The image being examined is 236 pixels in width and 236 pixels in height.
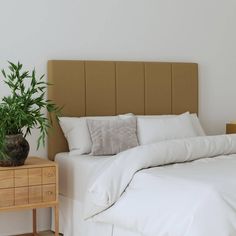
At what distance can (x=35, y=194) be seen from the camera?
372 cm

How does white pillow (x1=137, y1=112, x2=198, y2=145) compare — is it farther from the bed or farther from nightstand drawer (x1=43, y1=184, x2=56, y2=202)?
nightstand drawer (x1=43, y1=184, x2=56, y2=202)

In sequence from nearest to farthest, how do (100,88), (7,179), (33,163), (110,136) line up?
(7,179) → (33,163) → (110,136) → (100,88)

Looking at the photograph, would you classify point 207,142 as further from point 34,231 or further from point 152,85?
point 34,231

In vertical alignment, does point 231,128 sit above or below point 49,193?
above

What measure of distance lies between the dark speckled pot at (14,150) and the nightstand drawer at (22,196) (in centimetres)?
18

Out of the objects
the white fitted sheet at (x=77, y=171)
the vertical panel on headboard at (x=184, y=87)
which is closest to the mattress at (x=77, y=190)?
the white fitted sheet at (x=77, y=171)

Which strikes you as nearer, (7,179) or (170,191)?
(170,191)

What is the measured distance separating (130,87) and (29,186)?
4.88 feet

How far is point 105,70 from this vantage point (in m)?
4.61

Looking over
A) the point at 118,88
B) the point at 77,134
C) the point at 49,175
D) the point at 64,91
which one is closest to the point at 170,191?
the point at 49,175

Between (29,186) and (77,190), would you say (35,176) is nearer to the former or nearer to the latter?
(29,186)

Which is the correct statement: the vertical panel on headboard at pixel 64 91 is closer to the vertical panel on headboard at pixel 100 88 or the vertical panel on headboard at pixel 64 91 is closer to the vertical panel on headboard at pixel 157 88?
the vertical panel on headboard at pixel 100 88

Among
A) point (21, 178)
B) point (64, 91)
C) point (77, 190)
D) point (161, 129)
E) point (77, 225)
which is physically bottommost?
point (77, 225)

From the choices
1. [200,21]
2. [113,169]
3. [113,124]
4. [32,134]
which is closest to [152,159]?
[113,169]
